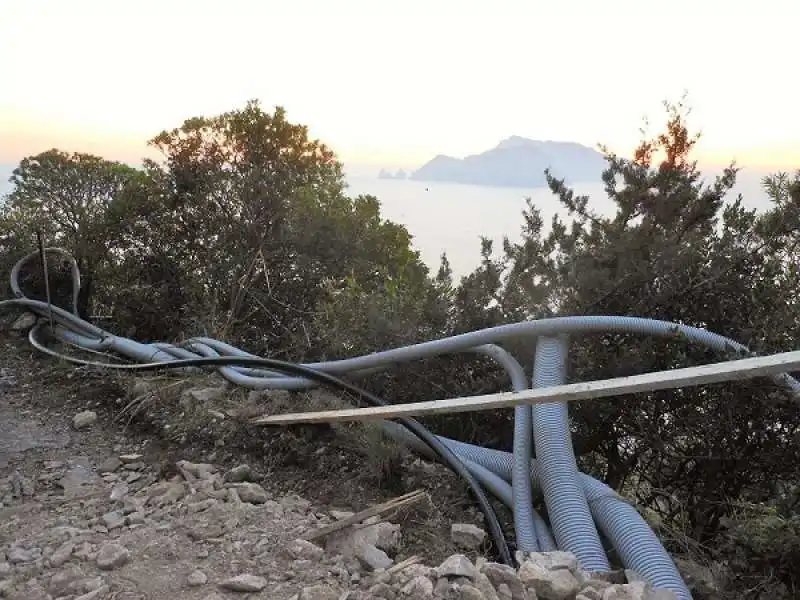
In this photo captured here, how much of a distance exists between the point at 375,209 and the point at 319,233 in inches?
29.1

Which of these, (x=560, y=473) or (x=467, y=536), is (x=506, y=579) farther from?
(x=560, y=473)

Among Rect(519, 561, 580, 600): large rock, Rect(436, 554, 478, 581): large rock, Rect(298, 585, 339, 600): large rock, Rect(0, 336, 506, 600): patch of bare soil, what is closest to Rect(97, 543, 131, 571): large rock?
Rect(0, 336, 506, 600): patch of bare soil

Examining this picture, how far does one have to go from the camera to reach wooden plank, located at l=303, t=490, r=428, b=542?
85.1 inches

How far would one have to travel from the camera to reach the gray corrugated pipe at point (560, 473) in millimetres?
2199

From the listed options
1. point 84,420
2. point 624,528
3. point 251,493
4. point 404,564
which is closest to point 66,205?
point 84,420

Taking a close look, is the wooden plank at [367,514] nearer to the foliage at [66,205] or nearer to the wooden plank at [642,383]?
the wooden plank at [642,383]

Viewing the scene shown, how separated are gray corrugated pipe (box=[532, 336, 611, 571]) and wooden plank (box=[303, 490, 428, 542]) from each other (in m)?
0.48

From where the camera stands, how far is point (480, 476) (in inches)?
108

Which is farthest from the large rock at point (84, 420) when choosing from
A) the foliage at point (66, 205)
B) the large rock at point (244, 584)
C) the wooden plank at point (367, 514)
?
the foliage at point (66, 205)

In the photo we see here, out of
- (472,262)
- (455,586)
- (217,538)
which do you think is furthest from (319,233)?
(455,586)

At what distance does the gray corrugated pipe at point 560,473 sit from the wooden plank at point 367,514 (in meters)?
0.48

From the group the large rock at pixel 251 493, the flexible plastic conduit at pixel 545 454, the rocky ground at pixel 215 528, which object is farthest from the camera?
the large rock at pixel 251 493

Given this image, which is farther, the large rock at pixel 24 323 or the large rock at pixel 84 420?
the large rock at pixel 24 323

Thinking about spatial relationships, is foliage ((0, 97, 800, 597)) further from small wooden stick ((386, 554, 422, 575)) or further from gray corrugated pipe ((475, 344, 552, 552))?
small wooden stick ((386, 554, 422, 575))
